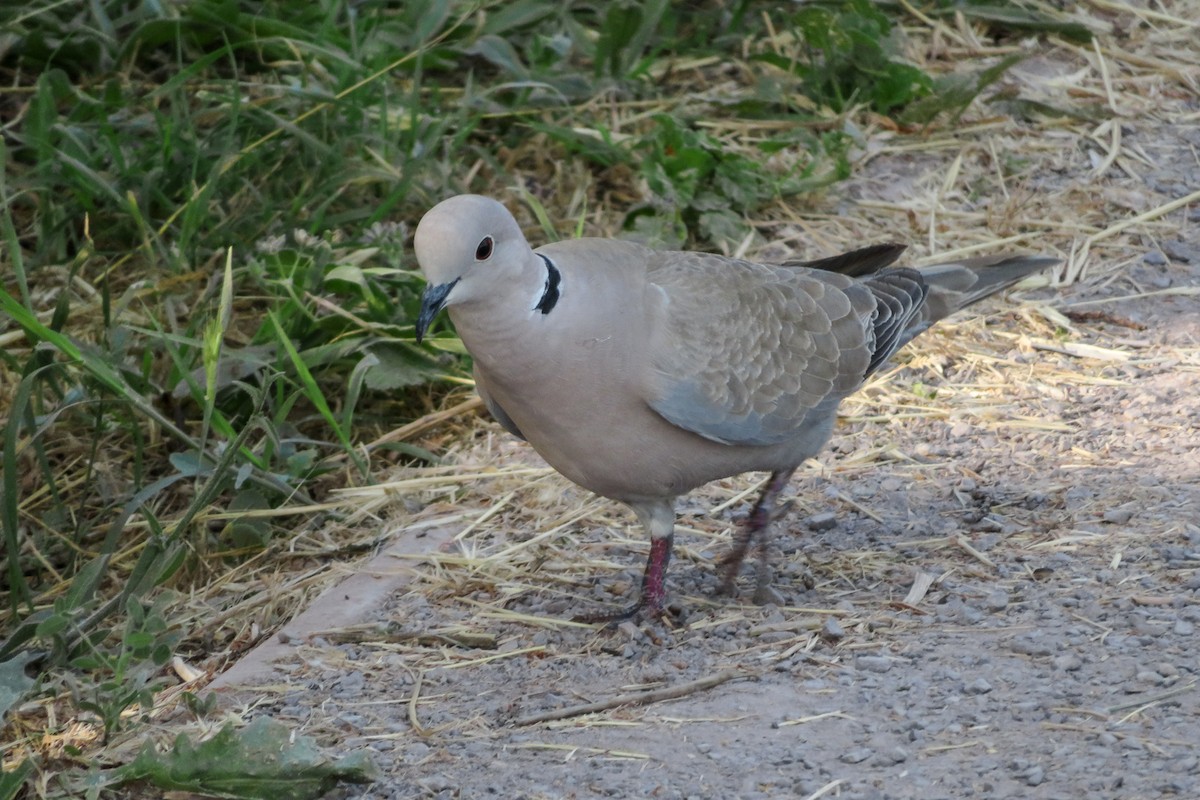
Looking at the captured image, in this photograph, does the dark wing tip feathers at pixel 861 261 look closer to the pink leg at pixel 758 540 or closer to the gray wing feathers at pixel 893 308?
the gray wing feathers at pixel 893 308

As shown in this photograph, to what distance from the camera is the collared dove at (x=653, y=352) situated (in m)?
2.93

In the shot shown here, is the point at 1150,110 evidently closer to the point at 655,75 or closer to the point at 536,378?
the point at 655,75

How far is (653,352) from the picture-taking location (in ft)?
10.4

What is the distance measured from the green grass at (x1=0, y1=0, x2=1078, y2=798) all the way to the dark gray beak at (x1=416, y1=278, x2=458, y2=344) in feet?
2.13

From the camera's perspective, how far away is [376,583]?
143 inches

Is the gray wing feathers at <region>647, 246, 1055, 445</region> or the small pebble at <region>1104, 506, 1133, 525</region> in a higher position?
the gray wing feathers at <region>647, 246, 1055, 445</region>

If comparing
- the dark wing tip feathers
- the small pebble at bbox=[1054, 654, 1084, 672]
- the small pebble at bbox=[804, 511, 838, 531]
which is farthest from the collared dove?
the small pebble at bbox=[1054, 654, 1084, 672]

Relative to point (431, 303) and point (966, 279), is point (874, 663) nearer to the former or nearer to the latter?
point (431, 303)

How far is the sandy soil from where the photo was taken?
8.46 ft

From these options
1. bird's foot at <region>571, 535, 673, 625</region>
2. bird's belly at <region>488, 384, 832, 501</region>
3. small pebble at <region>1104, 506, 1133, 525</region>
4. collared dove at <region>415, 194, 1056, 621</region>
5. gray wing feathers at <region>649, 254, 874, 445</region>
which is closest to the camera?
collared dove at <region>415, 194, 1056, 621</region>

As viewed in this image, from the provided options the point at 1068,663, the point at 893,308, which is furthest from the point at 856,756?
the point at 893,308

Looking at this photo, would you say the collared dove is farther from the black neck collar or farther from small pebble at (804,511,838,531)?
small pebble at (804,511,838,531)

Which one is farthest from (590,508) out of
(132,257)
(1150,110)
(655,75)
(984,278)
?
(1150,110)

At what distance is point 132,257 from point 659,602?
8.54 feet
